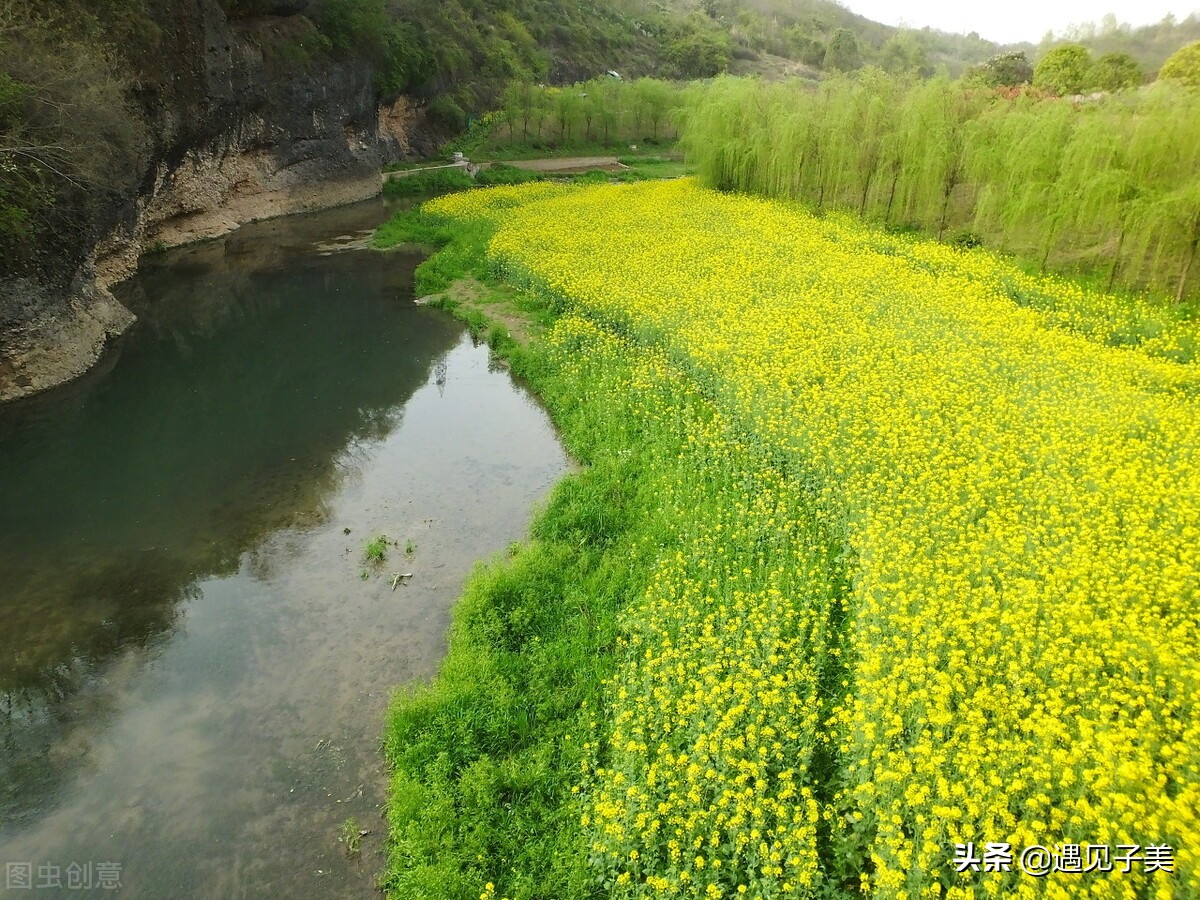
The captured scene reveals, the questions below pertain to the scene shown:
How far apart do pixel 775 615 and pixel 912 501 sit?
9.59 ft

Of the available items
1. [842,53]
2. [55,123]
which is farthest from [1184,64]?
[842,53]

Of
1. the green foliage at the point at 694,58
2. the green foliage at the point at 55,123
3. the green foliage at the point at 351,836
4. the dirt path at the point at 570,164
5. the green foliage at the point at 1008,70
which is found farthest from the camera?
the green foliage at the point at 694,58

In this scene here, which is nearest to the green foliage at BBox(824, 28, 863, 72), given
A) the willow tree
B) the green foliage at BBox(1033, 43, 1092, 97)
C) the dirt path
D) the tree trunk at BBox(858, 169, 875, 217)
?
the dirt path

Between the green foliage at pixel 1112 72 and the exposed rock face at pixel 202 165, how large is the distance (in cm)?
3676

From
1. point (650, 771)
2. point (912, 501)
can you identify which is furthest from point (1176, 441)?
point (650, 771)

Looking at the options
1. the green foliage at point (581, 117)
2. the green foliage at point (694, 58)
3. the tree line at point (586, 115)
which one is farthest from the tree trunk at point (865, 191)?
the green foliage at point (694, 58)

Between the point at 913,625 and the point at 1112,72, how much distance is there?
39.7 meters

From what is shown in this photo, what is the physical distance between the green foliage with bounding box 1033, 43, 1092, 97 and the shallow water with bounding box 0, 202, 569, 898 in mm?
33984

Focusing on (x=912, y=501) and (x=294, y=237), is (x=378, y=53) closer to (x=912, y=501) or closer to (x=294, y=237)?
(x=294, y=237)

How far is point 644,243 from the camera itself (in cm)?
2409

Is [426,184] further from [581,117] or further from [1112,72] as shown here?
[1112,72]

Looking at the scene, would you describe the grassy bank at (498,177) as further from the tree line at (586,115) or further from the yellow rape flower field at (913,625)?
the yellow rape flower field at (913,625)

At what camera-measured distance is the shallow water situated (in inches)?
259

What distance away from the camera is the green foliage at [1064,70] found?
3438 centimetres
